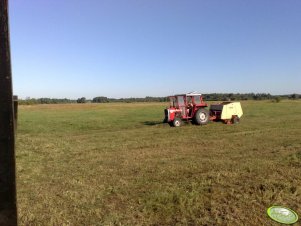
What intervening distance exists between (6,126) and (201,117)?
53.1ft

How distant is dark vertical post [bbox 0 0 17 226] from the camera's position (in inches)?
79.2

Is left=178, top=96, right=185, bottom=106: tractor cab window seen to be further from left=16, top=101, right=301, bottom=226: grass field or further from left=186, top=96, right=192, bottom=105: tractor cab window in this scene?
left=16, top=101, right=301, bottom=226: grass field

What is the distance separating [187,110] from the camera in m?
18.2

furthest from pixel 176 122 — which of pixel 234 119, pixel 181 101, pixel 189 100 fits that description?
pixel 234 119

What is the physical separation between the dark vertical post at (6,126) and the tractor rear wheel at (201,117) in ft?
51.9

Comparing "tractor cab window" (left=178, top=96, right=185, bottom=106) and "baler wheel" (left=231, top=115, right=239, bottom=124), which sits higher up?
"tractor cab window" (left=178, top=96, right=185, bottom=106)

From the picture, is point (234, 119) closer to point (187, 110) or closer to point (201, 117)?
point (201, 117)

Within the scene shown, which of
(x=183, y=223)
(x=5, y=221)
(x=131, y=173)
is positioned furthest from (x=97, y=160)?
(x=5, y=221)

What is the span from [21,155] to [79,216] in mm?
5604

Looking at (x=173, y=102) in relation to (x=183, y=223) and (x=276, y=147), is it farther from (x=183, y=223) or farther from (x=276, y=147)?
(x=183, y=223)

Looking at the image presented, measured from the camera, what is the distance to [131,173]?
6652 mm

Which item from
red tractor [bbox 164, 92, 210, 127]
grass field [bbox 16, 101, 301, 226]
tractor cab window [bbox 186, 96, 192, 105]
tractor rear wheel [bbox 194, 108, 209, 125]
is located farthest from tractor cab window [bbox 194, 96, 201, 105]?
grass field [bbox 16, 101, 301, 226]

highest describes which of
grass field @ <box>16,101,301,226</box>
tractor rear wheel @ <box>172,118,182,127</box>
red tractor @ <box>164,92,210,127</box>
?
red tractor @ <box>164,92,210,127</box>

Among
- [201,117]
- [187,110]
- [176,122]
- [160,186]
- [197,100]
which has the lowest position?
[160,186]
